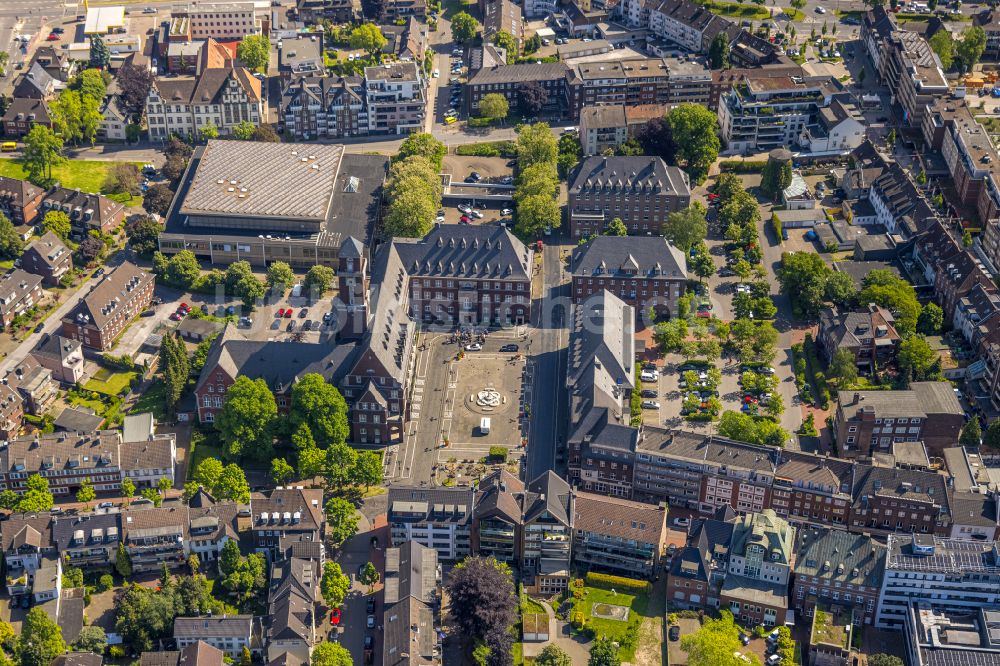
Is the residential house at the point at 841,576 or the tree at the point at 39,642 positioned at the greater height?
the residential house at the point at 841,576

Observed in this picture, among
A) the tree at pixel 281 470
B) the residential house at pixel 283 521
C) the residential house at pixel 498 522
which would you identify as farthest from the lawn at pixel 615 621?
the tree at pixel 281 470

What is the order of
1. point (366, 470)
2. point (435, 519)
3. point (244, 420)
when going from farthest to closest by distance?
point (244, 420)
point (366, 470)
point (435, 519)

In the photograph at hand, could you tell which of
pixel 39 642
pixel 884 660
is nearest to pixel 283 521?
pixel 39 642

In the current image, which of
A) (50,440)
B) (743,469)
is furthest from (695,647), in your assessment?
(50,440)

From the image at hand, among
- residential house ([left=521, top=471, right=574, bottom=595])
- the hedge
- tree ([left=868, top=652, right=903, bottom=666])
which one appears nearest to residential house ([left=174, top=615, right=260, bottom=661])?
residential house ([left=521, top=471, right=574, bottom=595])

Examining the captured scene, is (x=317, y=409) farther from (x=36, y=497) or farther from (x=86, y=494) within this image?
(x=36, y=497)

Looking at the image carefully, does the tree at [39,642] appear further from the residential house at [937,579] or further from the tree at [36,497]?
the residential house at [937,579]

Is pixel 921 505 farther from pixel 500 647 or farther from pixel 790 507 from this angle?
pixel 500 647
